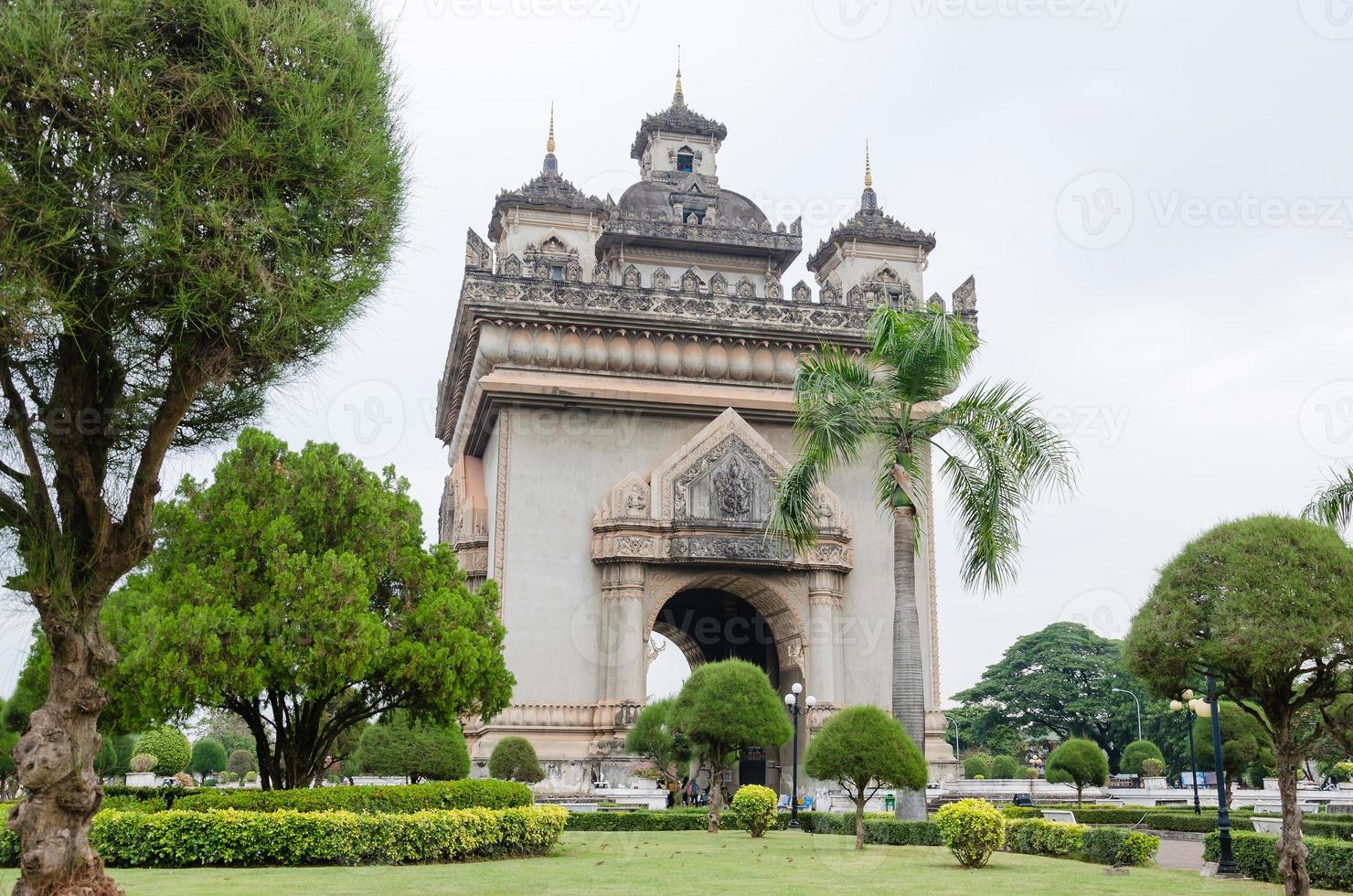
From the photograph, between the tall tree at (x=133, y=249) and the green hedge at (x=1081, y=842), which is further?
the green hedge at (x=1081, y=842)

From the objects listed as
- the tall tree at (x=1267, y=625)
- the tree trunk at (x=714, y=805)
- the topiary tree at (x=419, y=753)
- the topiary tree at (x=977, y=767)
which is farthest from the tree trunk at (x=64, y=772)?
the topiary tree at (x=977, y=767)

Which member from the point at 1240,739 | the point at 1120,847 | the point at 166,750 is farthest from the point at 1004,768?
the point at 1120,847

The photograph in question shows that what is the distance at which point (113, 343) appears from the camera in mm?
8930

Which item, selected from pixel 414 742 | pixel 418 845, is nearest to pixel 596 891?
pixel 418 845

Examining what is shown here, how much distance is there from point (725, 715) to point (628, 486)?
302 inches

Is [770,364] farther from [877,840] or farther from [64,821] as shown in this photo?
[64,821]

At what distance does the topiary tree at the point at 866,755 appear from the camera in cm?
1792

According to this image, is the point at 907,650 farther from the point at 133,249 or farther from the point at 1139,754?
the point at 1139,754

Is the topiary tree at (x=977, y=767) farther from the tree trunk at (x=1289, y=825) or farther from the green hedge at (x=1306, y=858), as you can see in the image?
the tree trunk at (x=1289, y=825)

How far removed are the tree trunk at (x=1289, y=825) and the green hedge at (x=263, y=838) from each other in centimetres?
959

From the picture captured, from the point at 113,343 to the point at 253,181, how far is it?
1585 millimetres

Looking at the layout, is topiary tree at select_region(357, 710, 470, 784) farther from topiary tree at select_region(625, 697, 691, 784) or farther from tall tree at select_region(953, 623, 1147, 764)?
tall tree at select_region(953, 623, 1147, 764)

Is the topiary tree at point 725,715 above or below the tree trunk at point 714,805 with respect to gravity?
above

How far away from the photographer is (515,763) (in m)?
25.8
